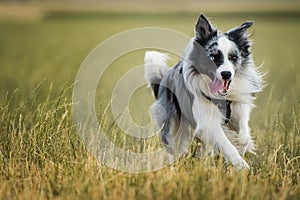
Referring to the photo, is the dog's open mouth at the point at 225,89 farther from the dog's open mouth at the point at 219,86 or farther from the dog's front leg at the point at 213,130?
the dog's front leg at the point at 213,130

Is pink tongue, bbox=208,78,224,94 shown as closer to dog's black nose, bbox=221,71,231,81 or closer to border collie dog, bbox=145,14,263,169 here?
border collie dog, bbox=145,14,263,169

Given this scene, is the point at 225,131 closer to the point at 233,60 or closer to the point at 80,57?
the point at 233,60

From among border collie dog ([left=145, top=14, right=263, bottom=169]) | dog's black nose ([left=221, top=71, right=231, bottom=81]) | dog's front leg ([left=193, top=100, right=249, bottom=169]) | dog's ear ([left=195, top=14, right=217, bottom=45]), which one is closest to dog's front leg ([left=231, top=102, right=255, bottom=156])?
border collie dog ([left=145, top=14, right=263, bottom=169])

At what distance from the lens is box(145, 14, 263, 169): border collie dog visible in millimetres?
5207

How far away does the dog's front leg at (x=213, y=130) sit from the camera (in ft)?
16.9

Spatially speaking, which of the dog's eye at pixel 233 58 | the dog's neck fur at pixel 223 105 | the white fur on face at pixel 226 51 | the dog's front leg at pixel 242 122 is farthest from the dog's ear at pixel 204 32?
the dog's front leg at pixel 242 122

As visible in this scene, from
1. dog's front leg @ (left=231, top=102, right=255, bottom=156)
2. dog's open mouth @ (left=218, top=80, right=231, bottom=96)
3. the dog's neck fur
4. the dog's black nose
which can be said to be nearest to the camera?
the dog's black nose

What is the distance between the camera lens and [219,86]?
528 cm

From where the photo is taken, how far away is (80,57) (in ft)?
55.5

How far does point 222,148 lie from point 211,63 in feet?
2.70

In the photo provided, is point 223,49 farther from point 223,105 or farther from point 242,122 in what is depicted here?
point 242,122

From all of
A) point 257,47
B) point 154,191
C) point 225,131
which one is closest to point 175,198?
point 154,191

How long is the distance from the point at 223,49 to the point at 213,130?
79 centimetres

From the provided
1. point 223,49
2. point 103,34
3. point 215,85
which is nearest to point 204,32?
point 223,49
